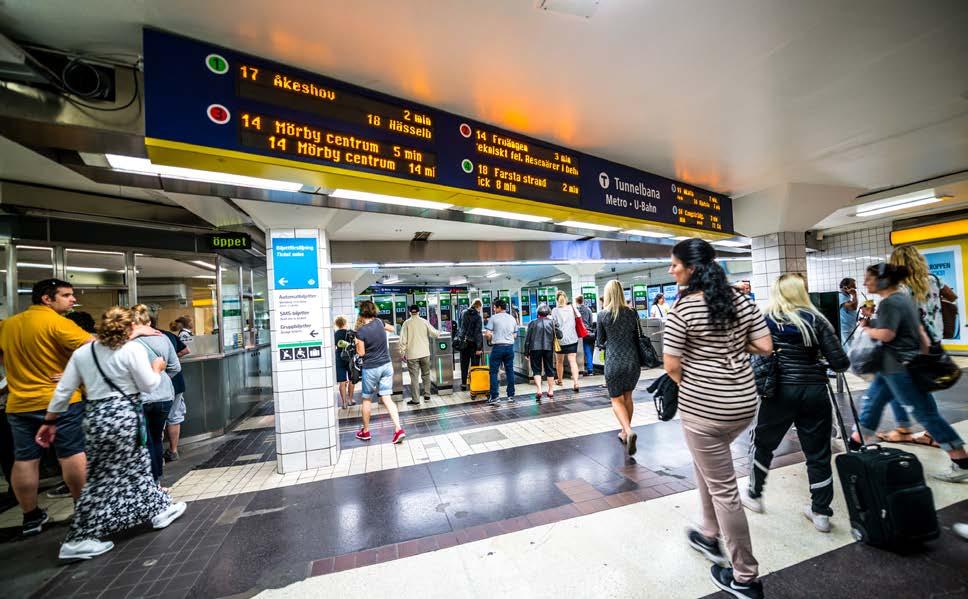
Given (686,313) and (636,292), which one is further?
(636,292)

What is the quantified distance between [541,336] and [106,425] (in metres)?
5.67

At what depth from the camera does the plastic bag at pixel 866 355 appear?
302 centimetres

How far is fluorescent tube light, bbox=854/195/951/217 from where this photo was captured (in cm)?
676

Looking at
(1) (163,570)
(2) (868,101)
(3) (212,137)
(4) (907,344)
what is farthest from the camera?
(2) (868,101)

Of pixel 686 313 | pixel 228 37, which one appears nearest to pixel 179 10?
pixel 228 37

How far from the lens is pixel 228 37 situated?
84.4 inches

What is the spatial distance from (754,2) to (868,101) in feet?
7.01

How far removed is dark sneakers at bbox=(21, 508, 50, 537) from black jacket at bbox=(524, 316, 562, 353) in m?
6.05

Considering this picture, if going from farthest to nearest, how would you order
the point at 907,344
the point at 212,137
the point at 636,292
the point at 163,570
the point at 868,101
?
1. the point at 636,292
2. the point at 868,101
3. the point at 907,344
4. the point at 163,570
5. the point at 212,137

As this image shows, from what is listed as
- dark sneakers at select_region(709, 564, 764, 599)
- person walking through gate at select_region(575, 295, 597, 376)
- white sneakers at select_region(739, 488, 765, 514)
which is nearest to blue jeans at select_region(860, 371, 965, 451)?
white sneakers at select_region(739, 488, 765, 514)

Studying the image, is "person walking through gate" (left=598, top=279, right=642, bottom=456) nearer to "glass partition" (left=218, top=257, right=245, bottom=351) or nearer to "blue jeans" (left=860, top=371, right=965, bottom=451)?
"blue jeans" (left=860, top=371, right=965, bottom=451)

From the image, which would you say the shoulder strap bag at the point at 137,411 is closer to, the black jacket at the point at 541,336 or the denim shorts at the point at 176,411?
the denim shorts at the point at 176,411

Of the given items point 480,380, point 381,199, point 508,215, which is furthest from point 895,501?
point 480,380

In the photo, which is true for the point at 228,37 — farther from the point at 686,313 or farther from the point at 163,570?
the point at 163,570
